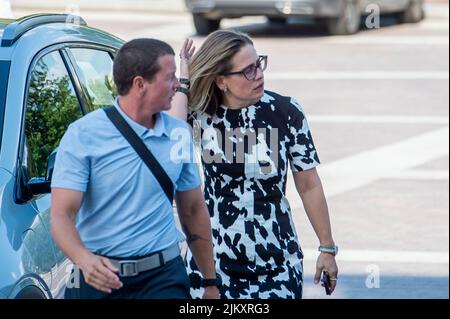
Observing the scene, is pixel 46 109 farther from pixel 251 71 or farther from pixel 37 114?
pixel 251 71

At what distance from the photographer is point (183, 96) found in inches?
197

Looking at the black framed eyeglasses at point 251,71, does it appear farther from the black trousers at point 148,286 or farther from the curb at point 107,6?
the curb at point 107,6

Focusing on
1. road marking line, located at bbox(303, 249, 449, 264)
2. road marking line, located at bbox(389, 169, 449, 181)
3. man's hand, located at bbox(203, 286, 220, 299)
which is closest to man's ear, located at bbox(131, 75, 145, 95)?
man's hand, located at bbox(203, 286, 220, 299)

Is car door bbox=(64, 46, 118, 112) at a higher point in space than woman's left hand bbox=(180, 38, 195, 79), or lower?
lower

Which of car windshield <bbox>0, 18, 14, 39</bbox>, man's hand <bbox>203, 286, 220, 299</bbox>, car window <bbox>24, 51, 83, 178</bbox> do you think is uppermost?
car windshield <bbox>0, 18, 14, 39</bbox>

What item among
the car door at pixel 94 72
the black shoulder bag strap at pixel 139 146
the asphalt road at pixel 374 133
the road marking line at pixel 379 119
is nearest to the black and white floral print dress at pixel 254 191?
the black shoulder bag strap at pixel 139 146

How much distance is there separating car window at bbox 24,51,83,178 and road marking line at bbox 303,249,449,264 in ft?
11.6

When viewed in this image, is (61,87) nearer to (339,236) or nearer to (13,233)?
(13,233)

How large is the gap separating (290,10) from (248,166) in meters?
15.5

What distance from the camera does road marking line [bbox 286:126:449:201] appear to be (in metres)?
10.9

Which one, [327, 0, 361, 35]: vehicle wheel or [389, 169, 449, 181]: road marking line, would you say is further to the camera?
[327, 0, 361, 35]: vehicle wheel

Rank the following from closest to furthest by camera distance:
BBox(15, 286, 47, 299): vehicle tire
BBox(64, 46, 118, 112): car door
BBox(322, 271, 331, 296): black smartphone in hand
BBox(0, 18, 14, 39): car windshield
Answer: BBox(15, 286, 47, 299): vehicle tire < BBox(322, 271, 331, 296): black smartphone in hand < BBox(0, 18, 14, 39): car windshield < BBox(64, 46, 118, 112): car door

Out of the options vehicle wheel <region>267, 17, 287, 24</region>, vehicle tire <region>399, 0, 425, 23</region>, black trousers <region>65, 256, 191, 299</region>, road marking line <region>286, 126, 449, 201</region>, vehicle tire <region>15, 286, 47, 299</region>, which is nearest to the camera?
black trousers <region>65, 256, 191, 299</region>

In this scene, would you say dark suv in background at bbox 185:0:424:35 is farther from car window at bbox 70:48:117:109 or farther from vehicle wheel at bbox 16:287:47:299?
vehicle wheel at bbox 16:287:47:299
